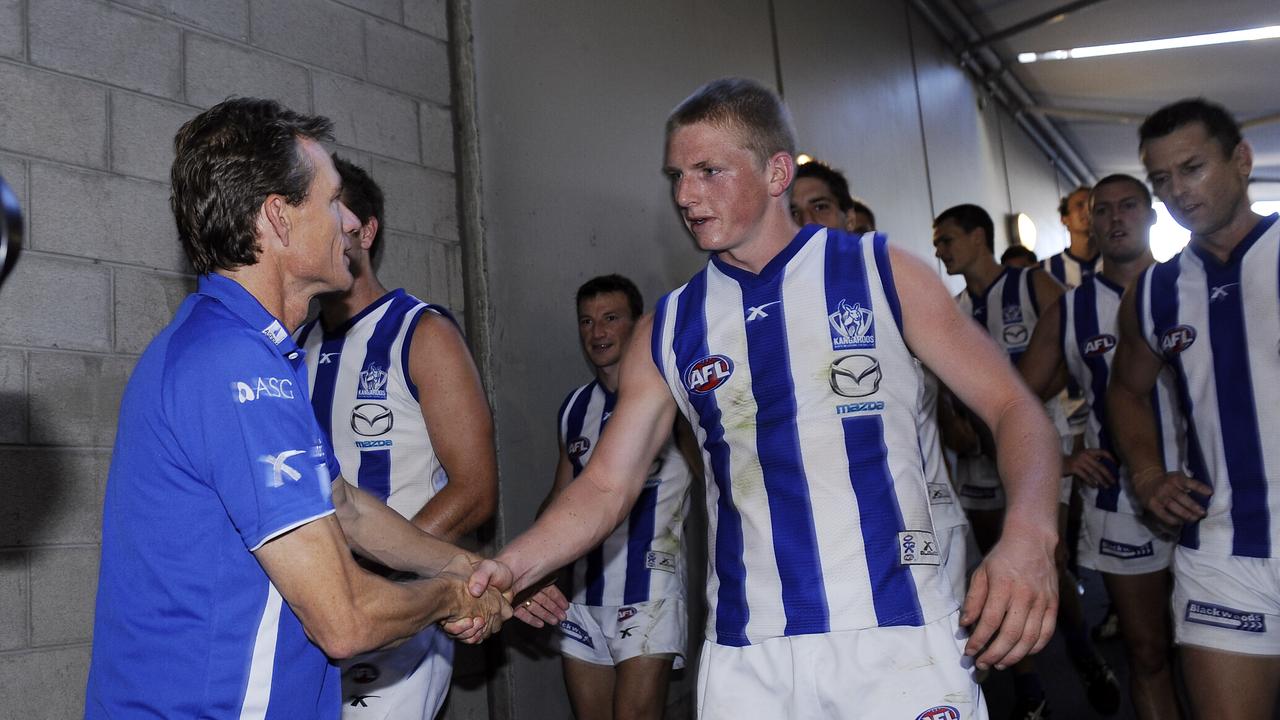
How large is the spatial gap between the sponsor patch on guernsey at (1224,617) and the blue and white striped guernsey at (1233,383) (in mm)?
157

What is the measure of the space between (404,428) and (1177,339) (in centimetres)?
227

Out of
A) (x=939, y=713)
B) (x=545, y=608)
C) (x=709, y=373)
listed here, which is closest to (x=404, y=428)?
(x=545, y=608)

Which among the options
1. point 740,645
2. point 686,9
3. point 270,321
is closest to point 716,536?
point 740,645

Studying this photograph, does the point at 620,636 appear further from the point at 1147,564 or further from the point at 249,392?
the point at 249,392

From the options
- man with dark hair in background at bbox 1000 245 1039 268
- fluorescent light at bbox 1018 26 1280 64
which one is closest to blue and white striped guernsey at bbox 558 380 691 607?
man with dark hair in background at bbox 1000 245 1039 268

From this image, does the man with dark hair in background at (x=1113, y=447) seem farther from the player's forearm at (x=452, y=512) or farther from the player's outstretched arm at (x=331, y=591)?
the player's outstretched arm at (x=331, y=591)

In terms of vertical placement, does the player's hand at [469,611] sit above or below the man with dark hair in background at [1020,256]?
below

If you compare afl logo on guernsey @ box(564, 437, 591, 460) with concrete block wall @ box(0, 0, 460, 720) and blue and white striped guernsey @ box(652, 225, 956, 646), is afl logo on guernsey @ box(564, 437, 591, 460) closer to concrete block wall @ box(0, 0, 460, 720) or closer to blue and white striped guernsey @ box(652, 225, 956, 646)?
concrete block wall @ box(0, 0, 460, 720)

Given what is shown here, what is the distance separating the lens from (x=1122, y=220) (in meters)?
4.92

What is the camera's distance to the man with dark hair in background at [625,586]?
3766 mm

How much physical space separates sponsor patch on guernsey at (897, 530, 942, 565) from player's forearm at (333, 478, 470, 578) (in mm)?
955

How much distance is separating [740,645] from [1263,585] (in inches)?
61.0

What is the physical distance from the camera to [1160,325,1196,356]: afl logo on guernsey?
3121mm

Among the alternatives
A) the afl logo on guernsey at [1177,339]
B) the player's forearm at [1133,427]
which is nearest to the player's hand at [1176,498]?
the player's forearm at [1133,427]
